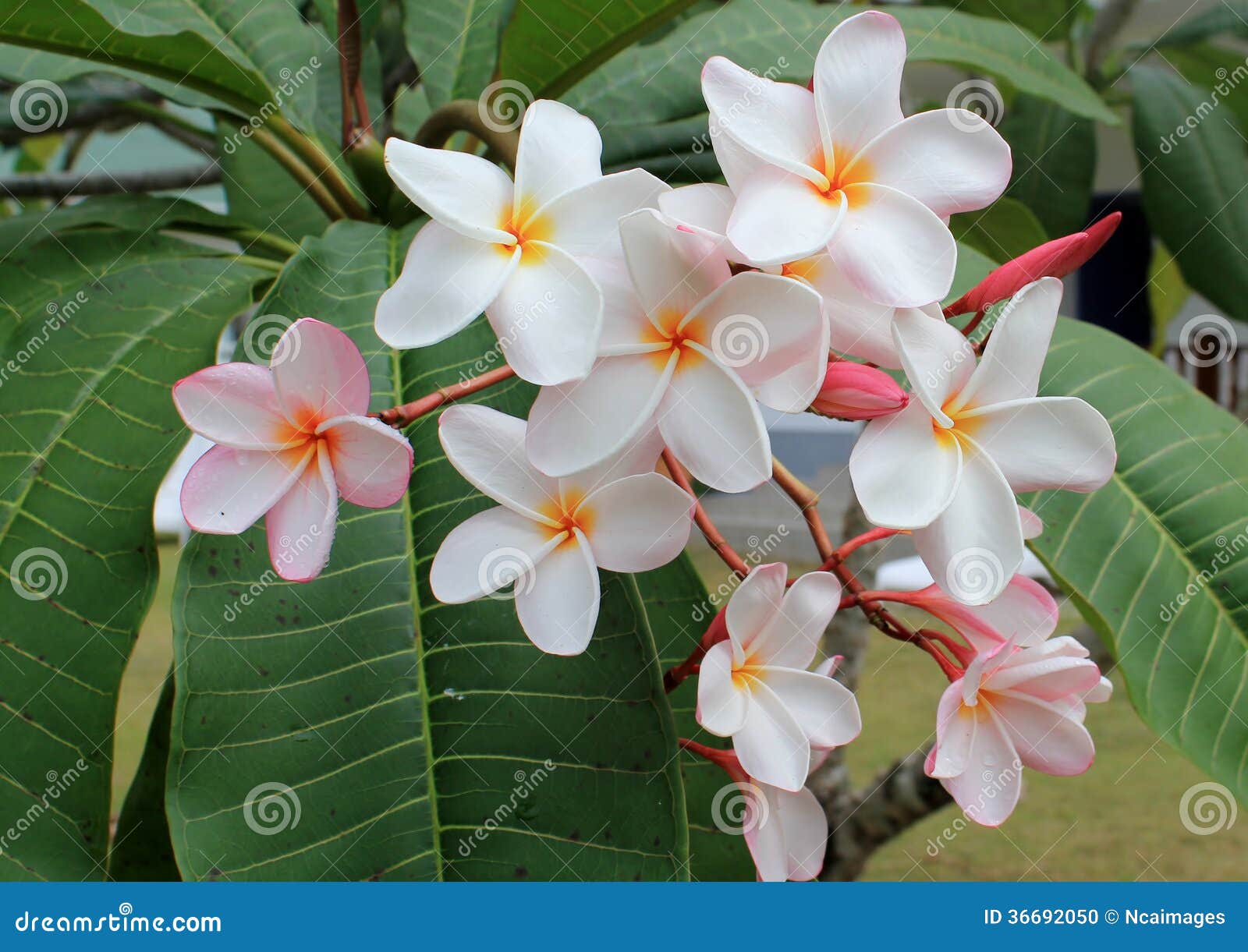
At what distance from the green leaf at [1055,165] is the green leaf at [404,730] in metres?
1.08

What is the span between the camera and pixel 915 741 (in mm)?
3115

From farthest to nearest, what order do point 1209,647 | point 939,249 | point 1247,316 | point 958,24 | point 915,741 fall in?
point 915,741, point 1247,316, point 958,24, point 1209,647, point 939,249

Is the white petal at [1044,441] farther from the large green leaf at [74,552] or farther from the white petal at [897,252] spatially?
the large green leaf at [74,552]

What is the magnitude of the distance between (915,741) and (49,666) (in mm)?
2843

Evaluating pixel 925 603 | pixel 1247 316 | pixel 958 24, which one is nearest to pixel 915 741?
pixel 1247 316

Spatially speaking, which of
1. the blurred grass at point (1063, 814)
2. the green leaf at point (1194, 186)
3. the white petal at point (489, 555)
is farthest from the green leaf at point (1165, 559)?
the blurred grass at point (1063, 814)

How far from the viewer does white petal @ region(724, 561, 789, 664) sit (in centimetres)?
43

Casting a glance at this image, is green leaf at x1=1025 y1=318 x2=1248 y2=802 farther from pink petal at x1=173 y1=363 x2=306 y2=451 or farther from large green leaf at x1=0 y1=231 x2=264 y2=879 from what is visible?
large green leaf at x1=0 y1=231 x2=264 y2=879

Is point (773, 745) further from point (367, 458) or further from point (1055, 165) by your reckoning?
point (1055, 165)

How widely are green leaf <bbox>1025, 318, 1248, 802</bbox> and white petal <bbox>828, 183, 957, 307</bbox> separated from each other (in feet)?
0.93

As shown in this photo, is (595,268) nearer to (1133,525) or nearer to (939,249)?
(939,249)

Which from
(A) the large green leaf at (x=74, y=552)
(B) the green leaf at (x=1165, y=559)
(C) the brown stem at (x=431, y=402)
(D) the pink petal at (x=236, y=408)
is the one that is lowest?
(A) the large green leaf at (x=74, y=552)

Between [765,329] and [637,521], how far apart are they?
9 cm

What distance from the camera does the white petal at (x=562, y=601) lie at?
39 centimetres
